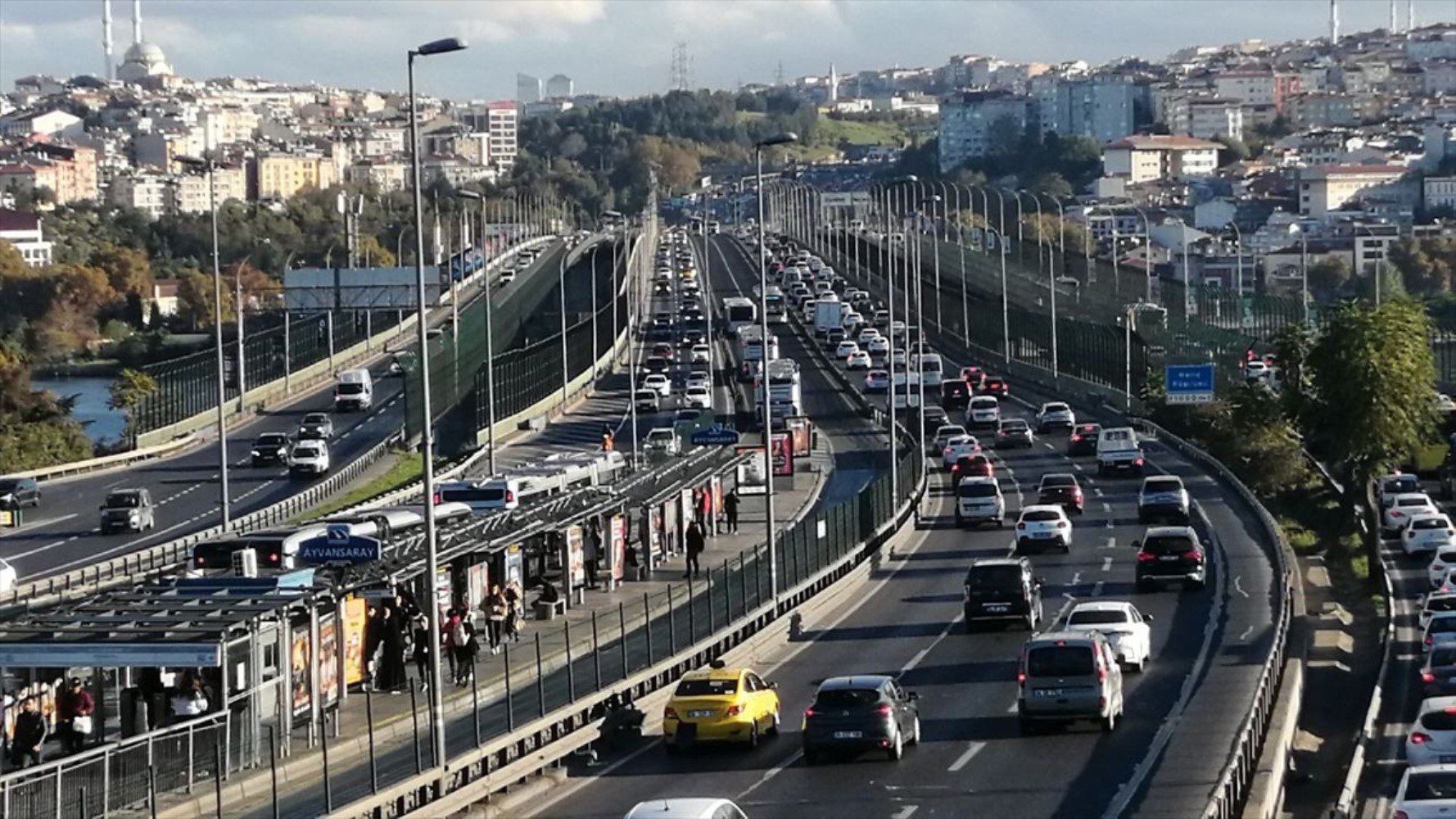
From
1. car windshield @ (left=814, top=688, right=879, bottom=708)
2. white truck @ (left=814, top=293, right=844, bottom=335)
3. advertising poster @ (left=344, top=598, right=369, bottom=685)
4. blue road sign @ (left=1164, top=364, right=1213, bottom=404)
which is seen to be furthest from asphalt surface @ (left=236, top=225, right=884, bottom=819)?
white truck @ (left=814, top=293, right=844, bottom=335)

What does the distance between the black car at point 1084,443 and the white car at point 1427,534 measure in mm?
13119

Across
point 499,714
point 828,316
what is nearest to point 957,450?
point 499,714

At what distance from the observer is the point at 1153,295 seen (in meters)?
149

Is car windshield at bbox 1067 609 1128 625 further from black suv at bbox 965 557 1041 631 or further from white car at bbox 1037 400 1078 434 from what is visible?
white car at bbox 1037 400 1078 434

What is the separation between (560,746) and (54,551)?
28.9 m

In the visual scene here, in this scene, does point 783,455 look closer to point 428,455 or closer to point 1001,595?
point 1001,595

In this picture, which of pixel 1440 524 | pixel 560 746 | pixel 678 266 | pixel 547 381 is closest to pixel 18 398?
pixel 547 381

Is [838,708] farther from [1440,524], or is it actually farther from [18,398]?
[18,398]

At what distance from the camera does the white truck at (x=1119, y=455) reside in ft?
232

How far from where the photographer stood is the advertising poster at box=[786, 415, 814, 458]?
75.2 metres

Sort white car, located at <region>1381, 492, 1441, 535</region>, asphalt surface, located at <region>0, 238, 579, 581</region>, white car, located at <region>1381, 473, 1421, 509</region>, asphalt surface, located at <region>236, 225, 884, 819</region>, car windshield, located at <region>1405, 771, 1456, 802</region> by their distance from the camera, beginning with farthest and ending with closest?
white car, located at <region>1381, 473, 1421, 509</region> → white car, located at <region>1381, 492, 1441, 535</region> → asphalt surface, located at <region>0, 238, 579, 581</region> → car windshield, located at <region>1405, 771, 1456, 802</region> → asphalt surface, located at <region>236, 225, 884, 819</region>

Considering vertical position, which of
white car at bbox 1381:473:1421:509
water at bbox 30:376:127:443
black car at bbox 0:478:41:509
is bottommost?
water at bbox 30:376:127:443

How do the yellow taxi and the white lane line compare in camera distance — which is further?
the yellow taxi

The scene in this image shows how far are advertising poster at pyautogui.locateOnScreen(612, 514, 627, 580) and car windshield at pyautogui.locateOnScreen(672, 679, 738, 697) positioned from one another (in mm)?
15131
